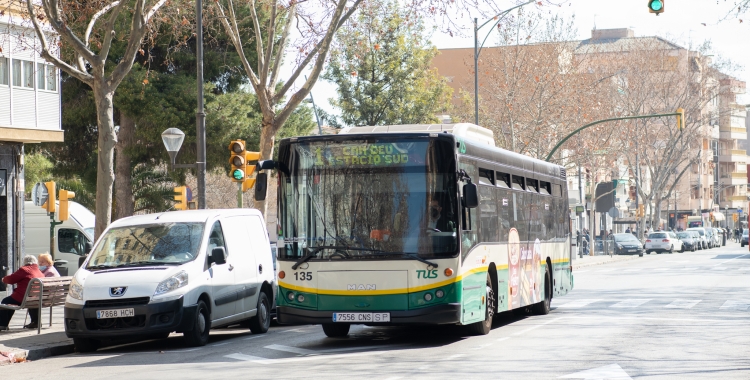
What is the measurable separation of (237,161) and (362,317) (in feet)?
25.0

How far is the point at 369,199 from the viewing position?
14.4 m

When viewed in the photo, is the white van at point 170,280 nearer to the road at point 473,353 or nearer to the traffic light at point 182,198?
the road at point 473,353

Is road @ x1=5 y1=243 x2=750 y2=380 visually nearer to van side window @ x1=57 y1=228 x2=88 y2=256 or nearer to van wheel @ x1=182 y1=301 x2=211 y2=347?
van wheel @ x1=182 y1=301 x2=211 y2=347

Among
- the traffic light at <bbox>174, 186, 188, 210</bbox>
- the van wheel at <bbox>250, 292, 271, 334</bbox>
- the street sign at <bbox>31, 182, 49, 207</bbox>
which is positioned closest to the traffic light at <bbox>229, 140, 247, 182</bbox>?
the van wheel at <bbox>250, 292, 271, 334</bbox>

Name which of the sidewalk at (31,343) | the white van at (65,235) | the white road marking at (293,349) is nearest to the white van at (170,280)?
the sidewalk at (31,343)

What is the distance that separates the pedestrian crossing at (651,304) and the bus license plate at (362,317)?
8583 millimetres

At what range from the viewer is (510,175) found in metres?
17.8

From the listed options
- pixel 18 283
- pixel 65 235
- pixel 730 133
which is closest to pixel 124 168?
pixel 65 235

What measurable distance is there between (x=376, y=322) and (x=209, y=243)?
123 inches

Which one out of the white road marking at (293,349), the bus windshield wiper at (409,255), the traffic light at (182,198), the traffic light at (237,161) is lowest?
the white road marking at (293,349)

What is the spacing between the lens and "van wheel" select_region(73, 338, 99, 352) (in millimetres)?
15102

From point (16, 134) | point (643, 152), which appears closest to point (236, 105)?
point (16, 134)

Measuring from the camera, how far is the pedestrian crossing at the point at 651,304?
2198 cm

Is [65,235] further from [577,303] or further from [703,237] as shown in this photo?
[703,237]
